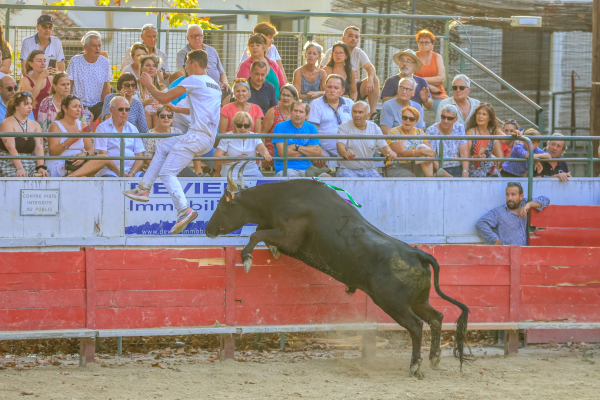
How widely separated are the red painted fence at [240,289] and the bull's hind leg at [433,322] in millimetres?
579

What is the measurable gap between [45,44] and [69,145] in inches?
98.3

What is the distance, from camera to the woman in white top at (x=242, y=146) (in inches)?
328

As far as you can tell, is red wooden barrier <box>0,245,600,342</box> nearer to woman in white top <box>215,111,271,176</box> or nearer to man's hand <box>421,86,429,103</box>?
woman in white top <box>215,111,271,176</box>

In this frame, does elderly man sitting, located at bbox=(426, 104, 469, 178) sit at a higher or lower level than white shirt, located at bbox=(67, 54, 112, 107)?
lower

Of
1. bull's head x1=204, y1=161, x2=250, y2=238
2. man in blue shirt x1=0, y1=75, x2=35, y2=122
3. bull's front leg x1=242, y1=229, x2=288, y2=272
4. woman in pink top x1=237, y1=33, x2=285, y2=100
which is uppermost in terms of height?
woman in pink top x1=237, y1=33, x2=285, y2=100

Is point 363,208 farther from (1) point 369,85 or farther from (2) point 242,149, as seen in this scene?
(1) point 369,85

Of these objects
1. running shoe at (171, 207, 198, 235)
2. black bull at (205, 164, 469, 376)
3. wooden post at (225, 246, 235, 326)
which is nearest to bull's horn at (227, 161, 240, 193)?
black bull at (205, 164, 469, 376)

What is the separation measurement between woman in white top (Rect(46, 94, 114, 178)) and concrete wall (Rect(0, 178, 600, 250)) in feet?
0.81

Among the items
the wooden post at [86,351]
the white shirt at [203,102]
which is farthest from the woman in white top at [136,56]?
the wooden post at [86,351]

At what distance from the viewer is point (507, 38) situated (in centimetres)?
1684

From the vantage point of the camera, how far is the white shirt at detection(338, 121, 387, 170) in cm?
871

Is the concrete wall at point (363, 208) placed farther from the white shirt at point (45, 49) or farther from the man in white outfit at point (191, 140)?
the white shirt at point (45, 49)

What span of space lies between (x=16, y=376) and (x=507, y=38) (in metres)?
13.6

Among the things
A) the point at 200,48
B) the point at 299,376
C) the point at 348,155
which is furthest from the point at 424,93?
the point at 299,376
